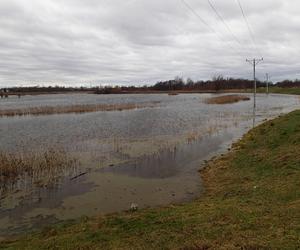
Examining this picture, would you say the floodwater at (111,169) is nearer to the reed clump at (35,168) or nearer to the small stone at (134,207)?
the small stone at (134,207)

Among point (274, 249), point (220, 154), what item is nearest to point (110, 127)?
point (220, 154)

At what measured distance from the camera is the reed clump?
12.5m

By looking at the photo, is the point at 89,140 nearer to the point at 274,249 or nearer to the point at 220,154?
the point at 220,154

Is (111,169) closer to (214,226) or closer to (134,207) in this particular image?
(134,207)

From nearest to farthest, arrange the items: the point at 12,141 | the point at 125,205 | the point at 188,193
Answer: the point at 125,205 < the point at 188,193 < the point at 12,141

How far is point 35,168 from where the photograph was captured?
1360cm

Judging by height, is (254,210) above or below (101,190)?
above

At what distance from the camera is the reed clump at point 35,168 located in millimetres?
12470

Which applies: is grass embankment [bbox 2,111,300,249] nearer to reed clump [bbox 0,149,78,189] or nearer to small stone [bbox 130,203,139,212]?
small stone [bbox 130,203,139,212]

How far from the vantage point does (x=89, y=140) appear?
20781 mm

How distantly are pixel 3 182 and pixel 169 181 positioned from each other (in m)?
6.61

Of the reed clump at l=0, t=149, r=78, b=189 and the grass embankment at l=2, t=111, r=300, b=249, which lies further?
the reed clump at l=0, t=149, r=78, b=189

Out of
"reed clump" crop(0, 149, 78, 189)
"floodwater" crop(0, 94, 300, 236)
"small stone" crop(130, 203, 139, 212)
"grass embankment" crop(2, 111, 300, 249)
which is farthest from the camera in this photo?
"reed clump" crop(0, 149, 78, 189)

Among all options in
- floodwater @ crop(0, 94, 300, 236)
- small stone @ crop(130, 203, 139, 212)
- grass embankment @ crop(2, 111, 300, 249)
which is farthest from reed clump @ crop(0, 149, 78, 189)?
grass embankment @ crop(2, 111, 300, 249)
